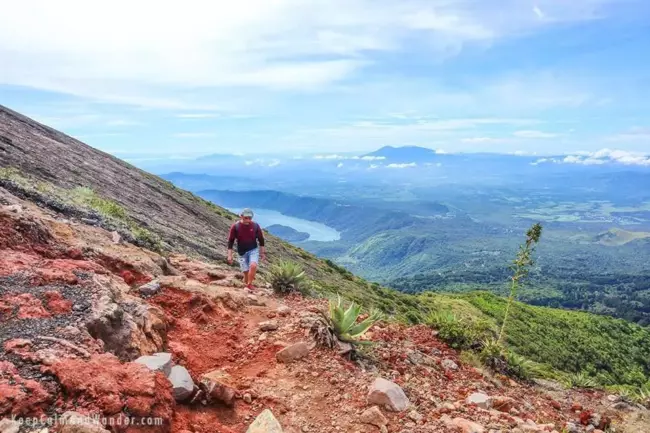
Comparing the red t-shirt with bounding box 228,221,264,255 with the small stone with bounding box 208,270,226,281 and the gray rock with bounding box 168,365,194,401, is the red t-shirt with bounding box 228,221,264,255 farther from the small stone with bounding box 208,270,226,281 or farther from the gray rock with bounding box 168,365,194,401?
the gray rock with bounding box 168,365,194,401

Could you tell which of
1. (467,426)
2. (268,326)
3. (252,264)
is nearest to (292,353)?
(268,326)

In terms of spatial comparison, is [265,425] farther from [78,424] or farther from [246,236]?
[246,236]

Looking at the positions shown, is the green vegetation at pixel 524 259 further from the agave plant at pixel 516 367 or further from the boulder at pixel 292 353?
the boulder at pixel 292 353

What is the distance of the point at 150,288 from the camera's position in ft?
24.6

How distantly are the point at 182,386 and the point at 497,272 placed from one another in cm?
17382

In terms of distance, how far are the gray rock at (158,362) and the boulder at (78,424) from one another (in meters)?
1.03

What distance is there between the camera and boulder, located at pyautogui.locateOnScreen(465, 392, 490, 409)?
→ 5980 mm

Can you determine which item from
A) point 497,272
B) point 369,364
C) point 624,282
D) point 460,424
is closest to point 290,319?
point 369,364

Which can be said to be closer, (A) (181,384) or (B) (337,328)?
(A) (181,384)

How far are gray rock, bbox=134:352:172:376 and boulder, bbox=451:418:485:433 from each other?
3.25 metres

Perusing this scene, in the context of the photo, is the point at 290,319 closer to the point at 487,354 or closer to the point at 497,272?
the point at 487,354

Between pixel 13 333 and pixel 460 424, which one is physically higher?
pixel 13 333

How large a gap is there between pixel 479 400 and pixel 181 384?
390 centimetres

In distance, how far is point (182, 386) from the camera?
4.62 m
